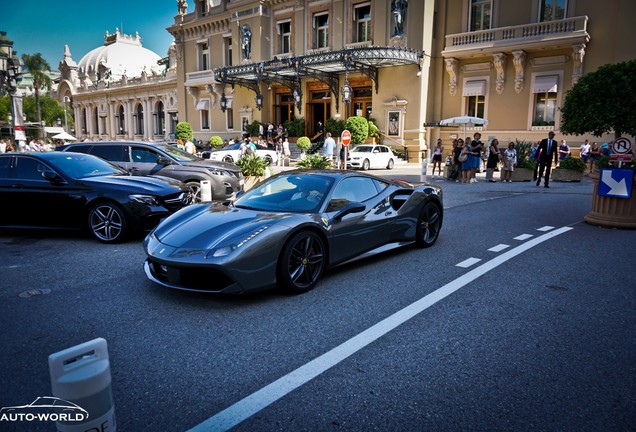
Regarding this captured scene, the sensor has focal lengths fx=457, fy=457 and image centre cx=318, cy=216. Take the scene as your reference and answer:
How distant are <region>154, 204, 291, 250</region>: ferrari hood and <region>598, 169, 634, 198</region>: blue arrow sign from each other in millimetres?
7152

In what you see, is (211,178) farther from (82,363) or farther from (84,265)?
(82,363)

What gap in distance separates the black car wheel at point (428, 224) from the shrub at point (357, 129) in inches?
858

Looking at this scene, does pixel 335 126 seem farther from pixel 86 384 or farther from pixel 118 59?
pixel 118 59

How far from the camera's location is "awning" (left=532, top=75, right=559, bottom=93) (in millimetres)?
25469

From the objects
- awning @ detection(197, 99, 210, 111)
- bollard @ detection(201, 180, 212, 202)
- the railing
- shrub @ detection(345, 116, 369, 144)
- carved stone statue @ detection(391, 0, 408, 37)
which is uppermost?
carved stone statue @ detection(391, 0, 408, 37)

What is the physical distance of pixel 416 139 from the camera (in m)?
29.0

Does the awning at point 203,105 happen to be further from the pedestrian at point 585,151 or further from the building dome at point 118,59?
the building dome at point 118,59

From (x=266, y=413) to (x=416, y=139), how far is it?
2771cm

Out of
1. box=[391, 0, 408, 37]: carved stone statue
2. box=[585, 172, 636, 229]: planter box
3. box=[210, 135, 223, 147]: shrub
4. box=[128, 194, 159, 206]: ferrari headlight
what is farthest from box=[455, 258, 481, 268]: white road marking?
box=[210, 135, 223, 147]: shrub

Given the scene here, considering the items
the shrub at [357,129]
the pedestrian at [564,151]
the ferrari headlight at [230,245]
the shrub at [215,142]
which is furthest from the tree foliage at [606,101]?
the shrub at [215,142]

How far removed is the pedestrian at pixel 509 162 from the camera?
1814 centimetres

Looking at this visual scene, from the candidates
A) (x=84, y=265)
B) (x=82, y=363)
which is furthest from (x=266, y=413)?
(x=84, y=265)

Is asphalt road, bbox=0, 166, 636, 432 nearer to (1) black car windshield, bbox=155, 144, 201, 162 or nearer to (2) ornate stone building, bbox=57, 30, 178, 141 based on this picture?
(1) black car windshield, bbox=155, 144, 201, 162

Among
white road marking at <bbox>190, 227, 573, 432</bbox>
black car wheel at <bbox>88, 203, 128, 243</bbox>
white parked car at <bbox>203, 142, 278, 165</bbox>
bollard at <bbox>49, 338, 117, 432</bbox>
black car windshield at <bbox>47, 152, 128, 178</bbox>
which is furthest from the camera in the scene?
white parked car at <bbox>203, 142, 278, 165</bbox>
